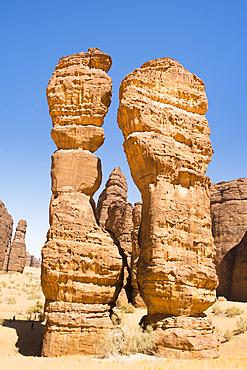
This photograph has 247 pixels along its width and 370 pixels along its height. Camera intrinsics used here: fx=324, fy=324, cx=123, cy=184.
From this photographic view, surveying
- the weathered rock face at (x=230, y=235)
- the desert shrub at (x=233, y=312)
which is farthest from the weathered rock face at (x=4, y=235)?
the desert shrub at (x=233, y=312)

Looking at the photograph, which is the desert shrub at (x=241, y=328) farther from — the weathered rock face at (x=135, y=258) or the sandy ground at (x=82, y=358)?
the weathered rock face at (x=135, y=258)

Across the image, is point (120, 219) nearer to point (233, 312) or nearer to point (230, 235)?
point (230, 235)

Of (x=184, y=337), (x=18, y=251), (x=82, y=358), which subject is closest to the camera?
(x=82, y=358)

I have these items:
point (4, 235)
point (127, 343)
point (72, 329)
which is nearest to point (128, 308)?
point (127, 343)

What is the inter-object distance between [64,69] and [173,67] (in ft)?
13.7

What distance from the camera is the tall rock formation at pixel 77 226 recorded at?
388 inches

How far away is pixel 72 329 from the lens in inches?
383

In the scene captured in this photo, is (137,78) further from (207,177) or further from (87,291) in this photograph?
(87,291)

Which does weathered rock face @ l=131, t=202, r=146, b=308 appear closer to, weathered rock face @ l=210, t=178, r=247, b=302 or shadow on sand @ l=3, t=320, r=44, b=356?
shadow on sand @ l=3, t=320, r=44, b=356

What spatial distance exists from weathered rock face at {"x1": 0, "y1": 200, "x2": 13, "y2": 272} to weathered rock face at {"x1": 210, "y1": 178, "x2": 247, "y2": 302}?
23.3m

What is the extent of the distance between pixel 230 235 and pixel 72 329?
1877 cm

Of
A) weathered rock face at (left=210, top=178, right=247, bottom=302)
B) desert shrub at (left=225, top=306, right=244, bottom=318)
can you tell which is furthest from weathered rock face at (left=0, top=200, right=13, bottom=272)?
desert shrub at (left=225, top=306, right=244, bottom=318)

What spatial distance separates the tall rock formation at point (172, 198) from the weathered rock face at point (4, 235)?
28.7 meters

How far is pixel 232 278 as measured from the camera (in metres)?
22.9
